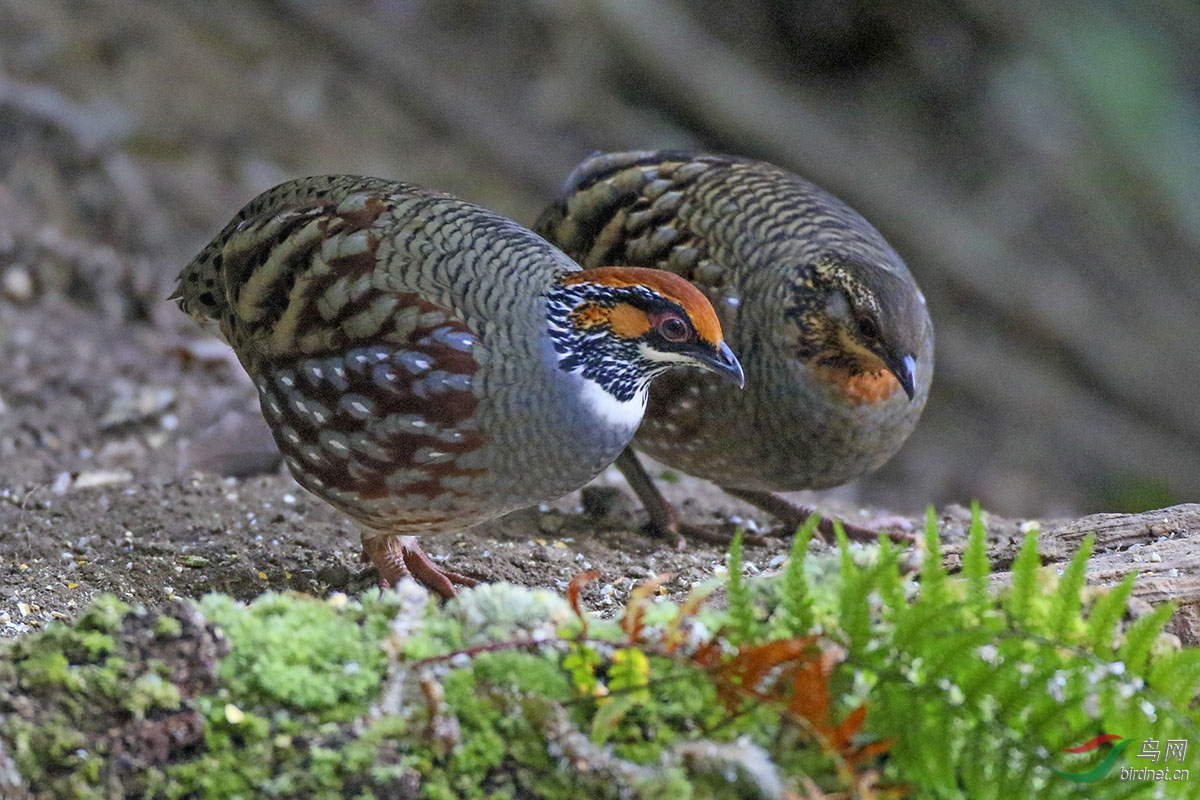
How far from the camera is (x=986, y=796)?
2.52 meters

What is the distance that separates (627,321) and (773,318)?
3.06 feet

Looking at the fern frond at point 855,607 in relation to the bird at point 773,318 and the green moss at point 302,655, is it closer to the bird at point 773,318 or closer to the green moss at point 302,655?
the green moss at point 302,655

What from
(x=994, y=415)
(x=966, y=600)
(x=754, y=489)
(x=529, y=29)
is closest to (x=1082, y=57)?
(x=994, y=415)

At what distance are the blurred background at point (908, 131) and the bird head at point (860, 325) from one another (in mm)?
4777

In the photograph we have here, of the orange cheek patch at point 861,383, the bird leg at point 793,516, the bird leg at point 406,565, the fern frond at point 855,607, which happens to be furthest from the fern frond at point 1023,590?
the bird leg at point 793,516

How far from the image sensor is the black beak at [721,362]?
3.73 metres

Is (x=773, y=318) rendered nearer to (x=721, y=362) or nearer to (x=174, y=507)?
(x=721, y=362)

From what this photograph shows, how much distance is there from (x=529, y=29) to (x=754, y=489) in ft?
21.2

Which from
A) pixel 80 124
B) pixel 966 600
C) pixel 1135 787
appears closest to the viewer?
pixel 1135 787

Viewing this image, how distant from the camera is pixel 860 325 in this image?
435cm

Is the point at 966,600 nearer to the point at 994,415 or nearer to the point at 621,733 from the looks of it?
the point at 621,733

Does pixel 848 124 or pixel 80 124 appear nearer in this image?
pixel 80 124

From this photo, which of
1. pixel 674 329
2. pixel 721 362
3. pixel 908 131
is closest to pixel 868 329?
pixel 721 362

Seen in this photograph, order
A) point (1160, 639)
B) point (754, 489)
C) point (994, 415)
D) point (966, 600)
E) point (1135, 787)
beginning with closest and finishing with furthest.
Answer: point (1135, 787) → point (966, 600) → point (1160, 639) → point (754, 489) → point (994, 415)
